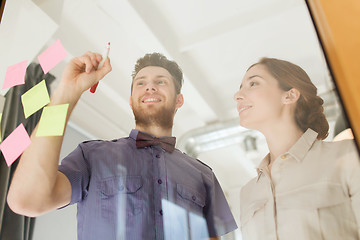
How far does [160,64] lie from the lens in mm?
1042

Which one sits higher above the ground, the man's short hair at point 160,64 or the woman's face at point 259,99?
the man's short hair at point 160,64

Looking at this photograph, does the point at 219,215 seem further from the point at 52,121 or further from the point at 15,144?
the point at 15,144

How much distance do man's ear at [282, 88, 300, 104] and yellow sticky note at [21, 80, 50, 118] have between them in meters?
0.70

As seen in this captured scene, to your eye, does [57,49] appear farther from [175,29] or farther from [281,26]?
[281,26]

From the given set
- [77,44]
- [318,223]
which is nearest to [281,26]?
[318,223]

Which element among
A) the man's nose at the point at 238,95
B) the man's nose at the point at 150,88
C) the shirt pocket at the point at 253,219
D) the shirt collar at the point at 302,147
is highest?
the man's nose at the point at 150,88

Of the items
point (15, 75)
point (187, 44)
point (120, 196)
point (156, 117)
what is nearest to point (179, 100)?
point (156, 117)

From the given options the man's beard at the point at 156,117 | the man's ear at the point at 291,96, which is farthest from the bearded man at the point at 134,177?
the man's ear at the point at 291,96

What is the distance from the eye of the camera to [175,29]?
115 cm

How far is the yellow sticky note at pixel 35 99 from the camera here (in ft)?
3.53

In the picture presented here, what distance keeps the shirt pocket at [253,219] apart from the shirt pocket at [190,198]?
120 millimetres

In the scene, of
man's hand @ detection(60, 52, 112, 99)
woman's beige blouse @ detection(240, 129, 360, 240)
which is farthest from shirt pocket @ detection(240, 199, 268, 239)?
man's hand @ detection(60, 52, 112, 99)

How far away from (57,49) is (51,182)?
0.48m

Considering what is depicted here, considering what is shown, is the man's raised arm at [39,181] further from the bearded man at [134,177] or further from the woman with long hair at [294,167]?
the woman with long hair at [294,167]
